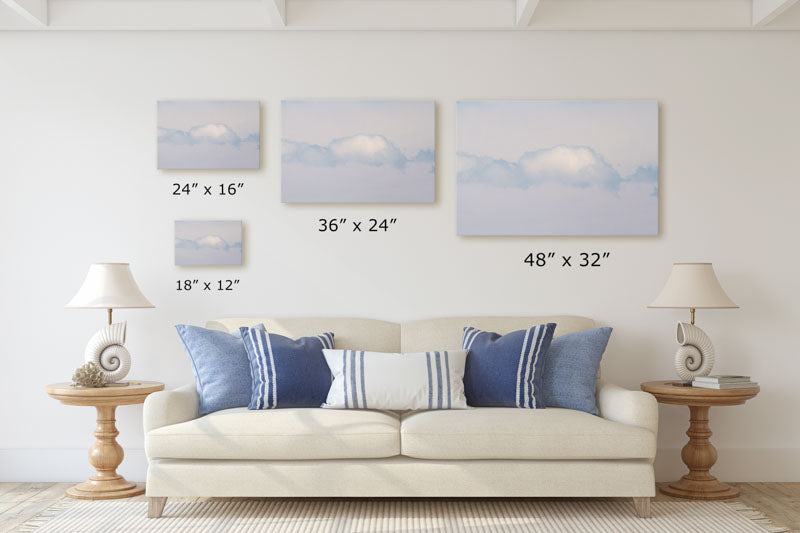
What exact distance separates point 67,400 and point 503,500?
2310 millimetres

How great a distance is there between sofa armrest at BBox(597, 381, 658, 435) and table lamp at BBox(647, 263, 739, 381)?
56 centimetres

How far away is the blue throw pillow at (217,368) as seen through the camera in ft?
13.6

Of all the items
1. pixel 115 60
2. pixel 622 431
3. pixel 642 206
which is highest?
pixel 115 60

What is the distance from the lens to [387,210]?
189 inches

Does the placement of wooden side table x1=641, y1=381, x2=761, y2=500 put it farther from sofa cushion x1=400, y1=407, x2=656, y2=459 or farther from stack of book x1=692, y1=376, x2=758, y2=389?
sofa cushion x1=400, y1=407, x2=656, y2=459

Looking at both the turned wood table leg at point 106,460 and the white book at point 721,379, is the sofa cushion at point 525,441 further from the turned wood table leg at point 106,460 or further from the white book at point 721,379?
the turned wood table leg at point 106,460

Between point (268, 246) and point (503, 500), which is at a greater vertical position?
point (268, 246)

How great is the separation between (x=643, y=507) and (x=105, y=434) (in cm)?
280

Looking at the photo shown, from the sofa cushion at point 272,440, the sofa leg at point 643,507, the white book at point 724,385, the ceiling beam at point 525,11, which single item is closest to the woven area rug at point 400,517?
the sofa leg at point 643,507

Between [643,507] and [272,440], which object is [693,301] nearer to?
[643,507]

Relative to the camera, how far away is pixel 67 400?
4.18 metres

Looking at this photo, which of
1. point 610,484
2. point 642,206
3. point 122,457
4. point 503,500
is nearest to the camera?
point 610,484

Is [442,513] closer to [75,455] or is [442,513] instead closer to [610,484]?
[610,484]

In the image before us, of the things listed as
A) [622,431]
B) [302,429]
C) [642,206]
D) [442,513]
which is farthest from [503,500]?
[642,206]
